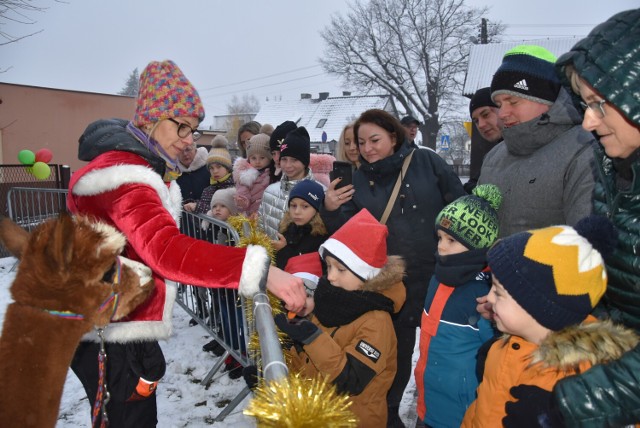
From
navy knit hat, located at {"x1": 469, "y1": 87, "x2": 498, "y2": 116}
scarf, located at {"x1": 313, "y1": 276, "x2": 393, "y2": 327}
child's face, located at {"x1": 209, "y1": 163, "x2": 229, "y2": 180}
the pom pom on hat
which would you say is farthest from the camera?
child's face, located at {"x1": 209, "y1": 163, "x2": 229, "y2": 180}

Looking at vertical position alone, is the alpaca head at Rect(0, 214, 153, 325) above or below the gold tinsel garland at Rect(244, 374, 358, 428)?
above

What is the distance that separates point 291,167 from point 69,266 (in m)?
3.15

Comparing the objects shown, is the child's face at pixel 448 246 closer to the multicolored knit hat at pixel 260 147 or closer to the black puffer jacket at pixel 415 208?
the black puffer jacket at pixel 415 208

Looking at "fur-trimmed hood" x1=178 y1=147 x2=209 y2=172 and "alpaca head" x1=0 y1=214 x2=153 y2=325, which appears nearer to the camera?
"alpaca head" x1=0 y1=214 x2=153 y2=325

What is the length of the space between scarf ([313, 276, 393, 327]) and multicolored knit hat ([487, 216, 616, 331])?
0.82m

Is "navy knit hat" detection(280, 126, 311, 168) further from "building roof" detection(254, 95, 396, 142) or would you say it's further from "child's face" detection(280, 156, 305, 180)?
"building roof" detection(254, 95, 396, 142)

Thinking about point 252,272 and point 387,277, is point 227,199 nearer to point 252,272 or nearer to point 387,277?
point 387,277

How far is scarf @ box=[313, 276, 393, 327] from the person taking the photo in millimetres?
2463

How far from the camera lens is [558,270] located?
1.65m

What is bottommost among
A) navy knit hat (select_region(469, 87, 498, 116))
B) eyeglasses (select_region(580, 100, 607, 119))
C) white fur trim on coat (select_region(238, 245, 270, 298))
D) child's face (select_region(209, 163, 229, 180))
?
white fur trim on coat (select_region(238, 245, 270, 298))

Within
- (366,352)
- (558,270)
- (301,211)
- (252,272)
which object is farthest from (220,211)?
(558,270)

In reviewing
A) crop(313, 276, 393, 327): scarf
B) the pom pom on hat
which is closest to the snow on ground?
crop(313, 276, 393, 327): scarf

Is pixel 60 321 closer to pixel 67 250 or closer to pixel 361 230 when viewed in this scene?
pixel 67 250

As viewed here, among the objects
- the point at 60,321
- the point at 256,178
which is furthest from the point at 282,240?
the point at 60,321
